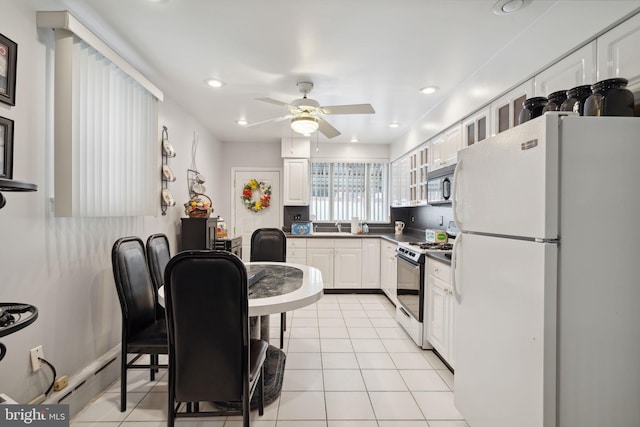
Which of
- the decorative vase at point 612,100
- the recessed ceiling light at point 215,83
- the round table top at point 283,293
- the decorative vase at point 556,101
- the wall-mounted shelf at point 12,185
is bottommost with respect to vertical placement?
the round table top at point 283,293

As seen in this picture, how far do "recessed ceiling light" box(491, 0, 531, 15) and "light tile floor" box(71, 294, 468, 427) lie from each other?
2438 mm

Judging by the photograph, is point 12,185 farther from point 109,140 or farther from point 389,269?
point 389,269

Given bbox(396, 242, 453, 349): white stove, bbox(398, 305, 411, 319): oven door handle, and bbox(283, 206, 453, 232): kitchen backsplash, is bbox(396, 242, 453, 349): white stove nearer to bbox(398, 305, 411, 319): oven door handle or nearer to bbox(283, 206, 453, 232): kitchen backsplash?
bbox(398, 305, 411, 319): oven door handle

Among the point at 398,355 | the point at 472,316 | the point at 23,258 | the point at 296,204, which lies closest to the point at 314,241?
the point at 296,204

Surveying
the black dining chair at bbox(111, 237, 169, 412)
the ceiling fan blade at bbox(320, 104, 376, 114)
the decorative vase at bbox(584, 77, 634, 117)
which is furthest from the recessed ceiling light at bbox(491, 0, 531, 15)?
the black dining chair at bbox(111, 237, 169, 412)

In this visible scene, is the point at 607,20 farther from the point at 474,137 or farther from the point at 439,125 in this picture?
the point at 439,125

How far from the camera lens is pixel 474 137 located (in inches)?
102

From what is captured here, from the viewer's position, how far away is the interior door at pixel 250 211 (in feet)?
17.8

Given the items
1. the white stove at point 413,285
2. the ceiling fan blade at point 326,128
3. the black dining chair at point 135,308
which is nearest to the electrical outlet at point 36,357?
the black dining chair at point 135,308

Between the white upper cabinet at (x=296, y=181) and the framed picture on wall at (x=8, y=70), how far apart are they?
3677 millimetres

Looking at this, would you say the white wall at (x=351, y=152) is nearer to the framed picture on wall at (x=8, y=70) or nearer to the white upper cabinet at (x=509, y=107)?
the white upper cabinet at (x=509, y=107)

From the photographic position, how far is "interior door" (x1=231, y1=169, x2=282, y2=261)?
17.8 ft

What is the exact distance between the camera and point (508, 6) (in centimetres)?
171

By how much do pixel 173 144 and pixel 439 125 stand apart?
2.89 meters
